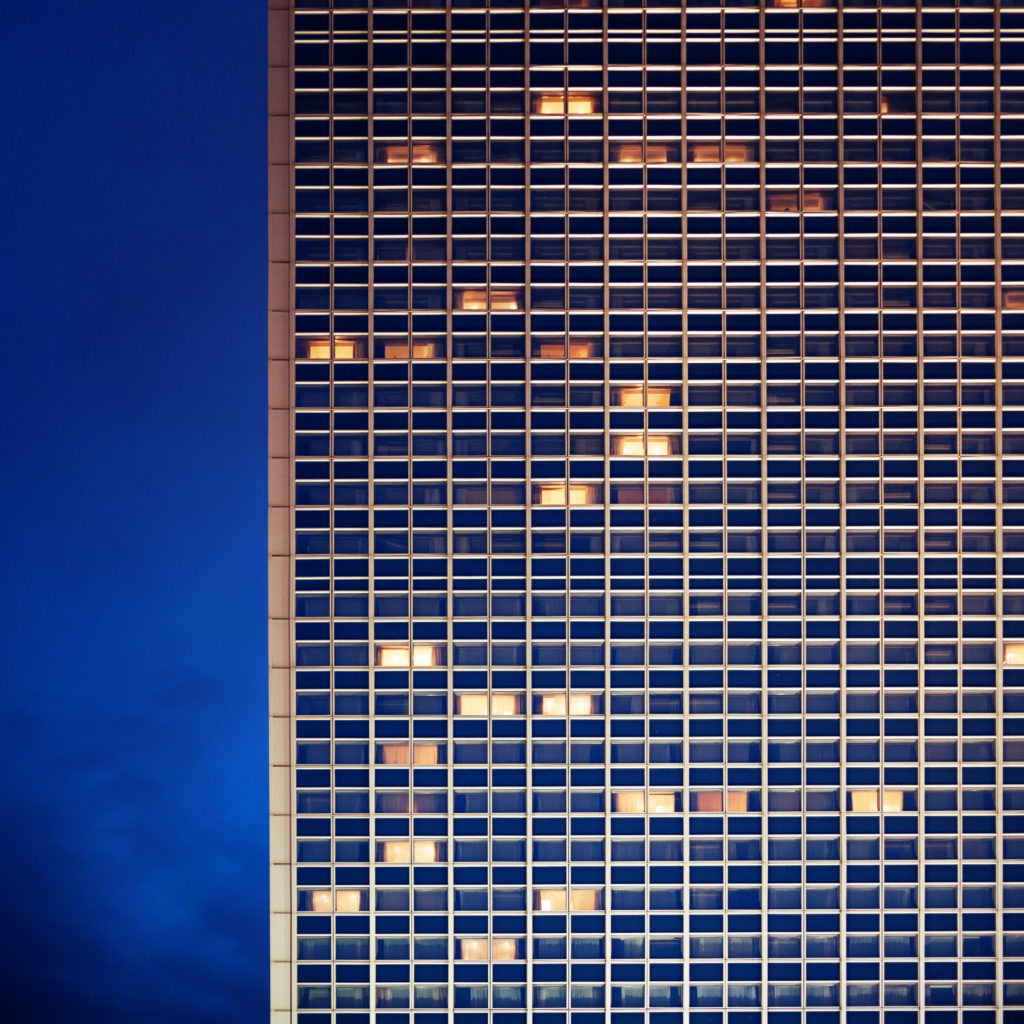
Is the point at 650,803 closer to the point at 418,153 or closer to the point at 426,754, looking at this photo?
the point at 426,754

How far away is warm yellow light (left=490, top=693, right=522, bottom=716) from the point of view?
25.8 m

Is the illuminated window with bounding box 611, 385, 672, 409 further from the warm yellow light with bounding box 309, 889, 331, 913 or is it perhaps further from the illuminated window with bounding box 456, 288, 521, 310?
the warm yellow light with bounding box 309, 889, 331, 913

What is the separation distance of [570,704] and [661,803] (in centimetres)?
399

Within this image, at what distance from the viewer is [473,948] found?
84.7ft

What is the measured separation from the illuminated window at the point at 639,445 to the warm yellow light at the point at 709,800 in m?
10.2

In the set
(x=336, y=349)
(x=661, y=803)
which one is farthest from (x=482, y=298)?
(x=661, y=803)

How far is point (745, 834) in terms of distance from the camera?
2575 centimetres

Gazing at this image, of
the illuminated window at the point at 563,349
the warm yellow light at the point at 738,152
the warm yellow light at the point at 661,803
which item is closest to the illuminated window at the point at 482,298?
the illuminated window at the point at 563,349

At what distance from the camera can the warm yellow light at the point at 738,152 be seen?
26312mm

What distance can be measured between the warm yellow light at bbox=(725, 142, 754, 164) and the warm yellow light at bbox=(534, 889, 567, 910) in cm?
2254

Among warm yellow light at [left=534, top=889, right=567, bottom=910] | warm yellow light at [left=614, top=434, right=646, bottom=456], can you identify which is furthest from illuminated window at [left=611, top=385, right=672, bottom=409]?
warm yellow light at [left=534, top=889, right=567, bottom=910]

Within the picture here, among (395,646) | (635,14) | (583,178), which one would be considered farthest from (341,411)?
(635,14)

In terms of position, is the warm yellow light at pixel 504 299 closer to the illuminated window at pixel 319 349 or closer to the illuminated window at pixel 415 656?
the illuminated window at pixel 319 349

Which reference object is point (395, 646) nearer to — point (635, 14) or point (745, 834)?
point (745, 834)
